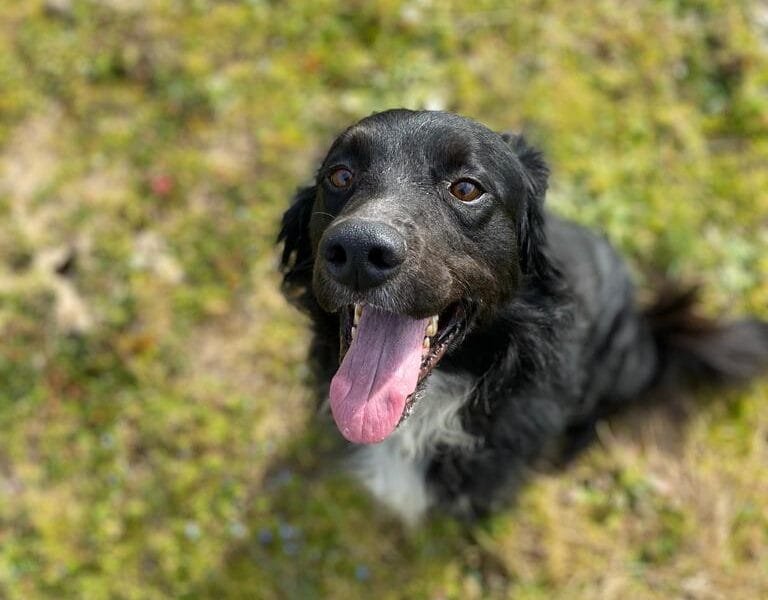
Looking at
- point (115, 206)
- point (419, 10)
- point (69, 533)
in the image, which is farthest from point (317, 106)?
point (69, 533)

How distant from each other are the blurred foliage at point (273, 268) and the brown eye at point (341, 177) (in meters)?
1.78

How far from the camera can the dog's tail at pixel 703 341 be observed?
4.04 metres

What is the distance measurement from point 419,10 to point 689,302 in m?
2.93

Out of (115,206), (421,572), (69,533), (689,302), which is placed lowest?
(69,533)

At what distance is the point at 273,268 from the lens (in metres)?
4.73

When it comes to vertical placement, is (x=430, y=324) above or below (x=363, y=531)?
above

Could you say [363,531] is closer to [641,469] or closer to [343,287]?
[641,469]

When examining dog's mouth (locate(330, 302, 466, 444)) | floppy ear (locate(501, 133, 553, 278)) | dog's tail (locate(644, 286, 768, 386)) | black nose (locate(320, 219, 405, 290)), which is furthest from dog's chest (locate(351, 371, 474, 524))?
dog's tail (locate(644, 286, 768, 386))

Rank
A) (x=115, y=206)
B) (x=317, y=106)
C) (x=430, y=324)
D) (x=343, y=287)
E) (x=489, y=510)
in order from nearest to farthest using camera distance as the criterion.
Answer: (x=343, y=287), (x=430, y=324), (x=489, y=510), (x=115, y=206), (x=317, y=106)

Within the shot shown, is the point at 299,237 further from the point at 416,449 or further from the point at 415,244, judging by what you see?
the point at 416,449

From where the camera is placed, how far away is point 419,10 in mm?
5469

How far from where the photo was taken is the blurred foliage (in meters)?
3.99

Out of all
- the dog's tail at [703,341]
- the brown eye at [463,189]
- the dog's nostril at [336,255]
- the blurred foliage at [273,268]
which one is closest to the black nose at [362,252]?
the dog's nostril at [336,255]

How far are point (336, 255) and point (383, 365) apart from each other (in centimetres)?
52
